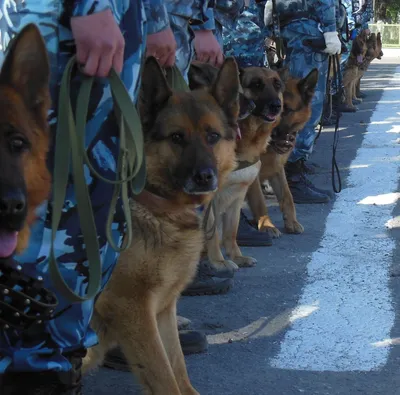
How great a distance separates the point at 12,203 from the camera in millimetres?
1998

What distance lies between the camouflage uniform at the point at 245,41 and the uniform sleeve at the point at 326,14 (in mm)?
516

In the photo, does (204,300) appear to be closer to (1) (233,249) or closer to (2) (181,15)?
(1) (233,249)

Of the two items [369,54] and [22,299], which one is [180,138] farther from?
[369,54]

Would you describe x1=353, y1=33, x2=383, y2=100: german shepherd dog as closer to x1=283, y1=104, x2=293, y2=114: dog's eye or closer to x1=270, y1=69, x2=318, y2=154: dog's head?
x1=270, y1=69, x2=318, y2=154: dog's head

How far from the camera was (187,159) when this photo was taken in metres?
3.75

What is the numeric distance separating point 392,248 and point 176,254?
269cm

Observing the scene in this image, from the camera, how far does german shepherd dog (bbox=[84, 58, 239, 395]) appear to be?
323 centimetres

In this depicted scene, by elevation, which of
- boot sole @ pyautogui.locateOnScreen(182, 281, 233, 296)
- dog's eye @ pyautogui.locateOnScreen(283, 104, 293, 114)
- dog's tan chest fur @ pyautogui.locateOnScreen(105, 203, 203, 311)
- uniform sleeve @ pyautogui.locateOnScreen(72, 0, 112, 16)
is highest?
uniform sleeve @ pyautogui.locateOnScreen(72, 0, 112, 16)

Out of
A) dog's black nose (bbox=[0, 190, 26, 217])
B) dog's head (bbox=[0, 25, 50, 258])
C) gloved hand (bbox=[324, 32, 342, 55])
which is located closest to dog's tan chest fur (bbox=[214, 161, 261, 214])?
gloved hand (bbox=[324, 32, 342, 55])

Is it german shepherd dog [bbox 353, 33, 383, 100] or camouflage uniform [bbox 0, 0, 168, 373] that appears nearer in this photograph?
camouflage uniform [bbox 0, 0, 168, 373]

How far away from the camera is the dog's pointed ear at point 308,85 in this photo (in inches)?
269

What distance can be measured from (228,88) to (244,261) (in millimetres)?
1678

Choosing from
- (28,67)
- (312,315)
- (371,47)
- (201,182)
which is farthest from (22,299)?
(371,47)

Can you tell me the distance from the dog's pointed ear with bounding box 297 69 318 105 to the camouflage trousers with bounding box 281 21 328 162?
44 centimetres
